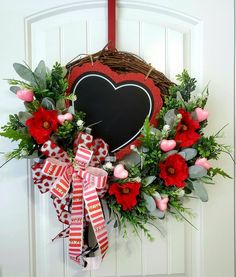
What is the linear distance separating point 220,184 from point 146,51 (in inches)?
19.2

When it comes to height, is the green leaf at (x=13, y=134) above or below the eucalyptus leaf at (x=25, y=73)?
below

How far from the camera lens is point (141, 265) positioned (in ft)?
2.75

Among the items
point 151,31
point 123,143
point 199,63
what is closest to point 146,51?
point 151,31

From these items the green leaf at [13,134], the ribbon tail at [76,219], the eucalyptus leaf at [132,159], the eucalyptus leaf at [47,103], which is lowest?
the ribbon tail at [76,219]

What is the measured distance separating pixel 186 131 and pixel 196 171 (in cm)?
11

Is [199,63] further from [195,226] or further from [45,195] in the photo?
[45,195]

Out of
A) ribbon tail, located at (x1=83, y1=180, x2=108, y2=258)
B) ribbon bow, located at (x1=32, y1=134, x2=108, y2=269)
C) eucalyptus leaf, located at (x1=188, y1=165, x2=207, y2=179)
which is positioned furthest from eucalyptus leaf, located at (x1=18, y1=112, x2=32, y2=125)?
eucalyptus leaf, located at (x1=188, y1=165, x2=207, y2=179)

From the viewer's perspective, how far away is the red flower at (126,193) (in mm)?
675

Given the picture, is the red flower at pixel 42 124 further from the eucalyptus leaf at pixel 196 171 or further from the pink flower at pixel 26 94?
the eucalyptus leaf at pixel 196 171

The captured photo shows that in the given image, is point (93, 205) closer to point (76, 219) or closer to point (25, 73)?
point (76, 219)

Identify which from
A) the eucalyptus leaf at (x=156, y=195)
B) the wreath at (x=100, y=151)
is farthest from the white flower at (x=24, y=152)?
the eucalyptus leaf at (x=156, y=195)

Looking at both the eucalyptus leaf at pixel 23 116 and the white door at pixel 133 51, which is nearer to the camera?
the eucalyptus leaf at pixel 23 116

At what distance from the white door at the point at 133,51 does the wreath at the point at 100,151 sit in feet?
0.30

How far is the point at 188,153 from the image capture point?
715 millimetres
